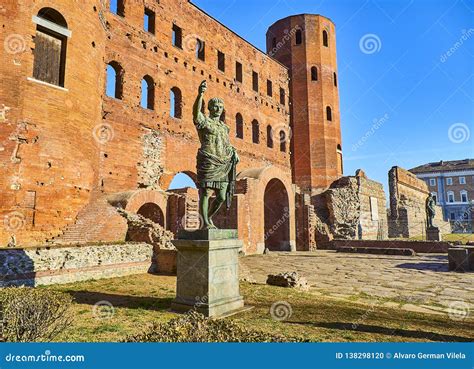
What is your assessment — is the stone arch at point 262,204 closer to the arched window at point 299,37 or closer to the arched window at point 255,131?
the arched window at point 255,131

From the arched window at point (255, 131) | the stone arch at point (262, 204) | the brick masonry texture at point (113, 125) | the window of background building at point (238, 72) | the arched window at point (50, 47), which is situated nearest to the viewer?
the brick masonry texture at point (113, 125)

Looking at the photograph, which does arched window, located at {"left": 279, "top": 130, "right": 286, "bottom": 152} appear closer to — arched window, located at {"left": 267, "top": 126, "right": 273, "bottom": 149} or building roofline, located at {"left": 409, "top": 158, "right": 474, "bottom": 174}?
arched window, located at {"left": 267, "top": 126, "right": 273, "bottom": 149}

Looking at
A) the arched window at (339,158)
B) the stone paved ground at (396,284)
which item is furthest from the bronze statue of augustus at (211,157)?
the arched window at (339,158)

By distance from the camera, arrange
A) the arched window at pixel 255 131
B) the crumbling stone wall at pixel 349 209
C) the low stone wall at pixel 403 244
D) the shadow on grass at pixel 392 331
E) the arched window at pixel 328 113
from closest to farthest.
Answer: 1. the shadow on grass at pixel 392 331
2. the low stone wall at pixel 403 244
3. the arched window at pixel 255 131
4. the crumbling stone wall at pixel 349 209
5. the arched window at pixel 328 113

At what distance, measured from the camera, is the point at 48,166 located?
10.2m

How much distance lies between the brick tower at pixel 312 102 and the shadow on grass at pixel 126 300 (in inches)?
881

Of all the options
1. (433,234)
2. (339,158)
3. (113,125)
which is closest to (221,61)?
(113,125)

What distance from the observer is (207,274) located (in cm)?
482

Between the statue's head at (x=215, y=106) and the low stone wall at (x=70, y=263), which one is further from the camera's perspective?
the low stone wall at (x=70, y=263)

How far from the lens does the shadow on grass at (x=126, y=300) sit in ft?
17.9

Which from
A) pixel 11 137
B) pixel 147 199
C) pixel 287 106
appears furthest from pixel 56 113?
pixel 287 106

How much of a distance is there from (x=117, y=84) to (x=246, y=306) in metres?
13.1

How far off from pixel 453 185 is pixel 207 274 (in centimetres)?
6850

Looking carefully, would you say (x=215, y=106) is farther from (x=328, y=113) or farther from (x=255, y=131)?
(x=328, y=113)
